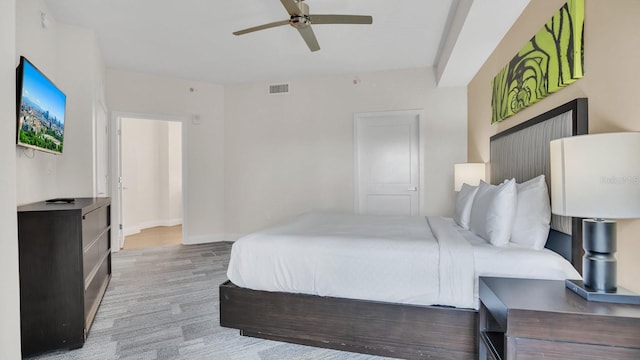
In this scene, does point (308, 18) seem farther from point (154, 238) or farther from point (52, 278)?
point (154, 238)

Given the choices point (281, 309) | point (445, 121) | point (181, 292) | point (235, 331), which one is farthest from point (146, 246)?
point (445, 121)

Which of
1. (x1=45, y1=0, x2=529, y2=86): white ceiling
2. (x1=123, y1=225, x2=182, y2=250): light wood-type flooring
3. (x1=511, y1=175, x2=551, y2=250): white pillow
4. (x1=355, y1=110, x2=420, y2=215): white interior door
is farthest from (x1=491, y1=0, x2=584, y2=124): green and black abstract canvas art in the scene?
(x1=123, y1=225, x2=182, y2=250): light wood-type flooring

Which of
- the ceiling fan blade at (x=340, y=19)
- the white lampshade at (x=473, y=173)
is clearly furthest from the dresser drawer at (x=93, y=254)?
the white lampshade at (x=473, y=173)

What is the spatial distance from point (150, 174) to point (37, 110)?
4.62 meters

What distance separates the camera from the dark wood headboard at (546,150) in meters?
1.70

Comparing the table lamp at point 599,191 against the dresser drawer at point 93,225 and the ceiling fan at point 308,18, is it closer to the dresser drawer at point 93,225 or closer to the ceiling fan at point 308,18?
the ceiling fan at point 308,18

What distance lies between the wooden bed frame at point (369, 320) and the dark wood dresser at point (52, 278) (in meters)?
0.92

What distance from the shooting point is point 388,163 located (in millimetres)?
4512

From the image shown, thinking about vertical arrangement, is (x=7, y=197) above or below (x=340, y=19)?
below

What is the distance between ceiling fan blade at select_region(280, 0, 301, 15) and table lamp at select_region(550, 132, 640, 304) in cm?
184

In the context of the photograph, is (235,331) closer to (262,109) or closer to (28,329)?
(28,329)

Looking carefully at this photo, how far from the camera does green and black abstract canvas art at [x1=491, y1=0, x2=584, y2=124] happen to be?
1.72 meters

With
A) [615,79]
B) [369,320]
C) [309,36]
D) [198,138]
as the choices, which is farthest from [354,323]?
[198,138]

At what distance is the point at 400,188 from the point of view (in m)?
4.47
